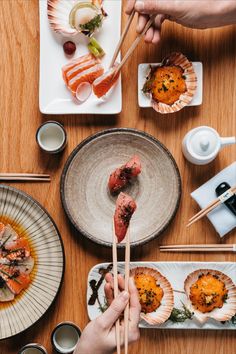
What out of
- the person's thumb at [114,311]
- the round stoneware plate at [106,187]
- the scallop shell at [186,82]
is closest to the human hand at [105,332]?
the person's thumb at [114,311]

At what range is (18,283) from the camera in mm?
2205

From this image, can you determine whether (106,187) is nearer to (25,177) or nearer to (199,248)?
(25,177)

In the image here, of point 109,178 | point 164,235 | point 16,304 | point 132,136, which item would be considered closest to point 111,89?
point 132,136

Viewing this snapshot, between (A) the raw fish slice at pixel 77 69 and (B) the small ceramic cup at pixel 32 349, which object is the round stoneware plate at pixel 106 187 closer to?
(A) the raw fish slice at pixel 77 69

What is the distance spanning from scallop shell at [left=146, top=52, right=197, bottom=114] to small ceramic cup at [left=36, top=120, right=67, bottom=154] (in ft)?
1.23

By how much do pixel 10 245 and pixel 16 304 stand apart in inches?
9.2

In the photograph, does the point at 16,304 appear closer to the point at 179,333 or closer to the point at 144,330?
the point at 144,330

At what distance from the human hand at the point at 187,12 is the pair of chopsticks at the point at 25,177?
2.19 ft

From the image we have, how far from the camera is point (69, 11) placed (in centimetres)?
223

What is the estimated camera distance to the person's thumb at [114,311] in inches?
74.9

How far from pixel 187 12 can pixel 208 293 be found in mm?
1060

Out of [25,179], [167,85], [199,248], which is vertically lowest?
[199,248]

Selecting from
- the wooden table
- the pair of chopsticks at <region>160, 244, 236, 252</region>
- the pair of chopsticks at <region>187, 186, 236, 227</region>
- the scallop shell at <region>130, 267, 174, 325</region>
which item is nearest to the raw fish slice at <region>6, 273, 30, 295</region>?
the wooden table

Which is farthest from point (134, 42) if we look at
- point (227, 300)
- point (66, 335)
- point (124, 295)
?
point (66, 335)
